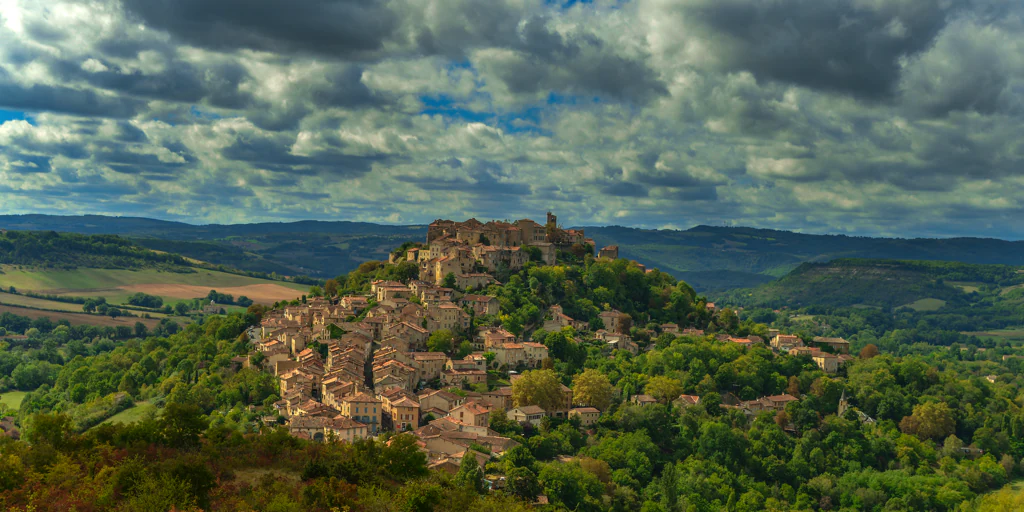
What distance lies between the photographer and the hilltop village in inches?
2554

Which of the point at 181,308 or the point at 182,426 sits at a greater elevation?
the point at 182,426

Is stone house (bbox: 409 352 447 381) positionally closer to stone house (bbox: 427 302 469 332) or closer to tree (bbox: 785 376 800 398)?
stone house (bbox: 427 302 469 332)

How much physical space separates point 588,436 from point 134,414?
43.5 meters

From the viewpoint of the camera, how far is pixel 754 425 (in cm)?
8244

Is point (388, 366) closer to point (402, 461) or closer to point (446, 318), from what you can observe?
point (446, 318)

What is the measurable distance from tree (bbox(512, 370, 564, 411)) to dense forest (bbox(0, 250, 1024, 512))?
534mm

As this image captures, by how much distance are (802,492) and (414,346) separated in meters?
40.5

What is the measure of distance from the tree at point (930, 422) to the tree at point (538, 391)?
137ft

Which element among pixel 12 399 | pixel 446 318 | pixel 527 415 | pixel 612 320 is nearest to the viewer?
pixel 527 415

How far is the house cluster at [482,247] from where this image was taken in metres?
102

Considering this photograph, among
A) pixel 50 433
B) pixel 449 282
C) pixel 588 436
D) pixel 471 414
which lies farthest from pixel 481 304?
pixel 50 433

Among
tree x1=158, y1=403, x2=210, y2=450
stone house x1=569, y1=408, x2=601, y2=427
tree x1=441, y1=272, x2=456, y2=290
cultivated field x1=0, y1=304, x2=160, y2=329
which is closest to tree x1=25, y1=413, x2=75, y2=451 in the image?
tree x1=158, y1=403, x2=210, y2=450

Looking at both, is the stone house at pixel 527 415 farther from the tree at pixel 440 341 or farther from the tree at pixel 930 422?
the tree at pixel 930 422

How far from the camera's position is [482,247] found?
109 metres
